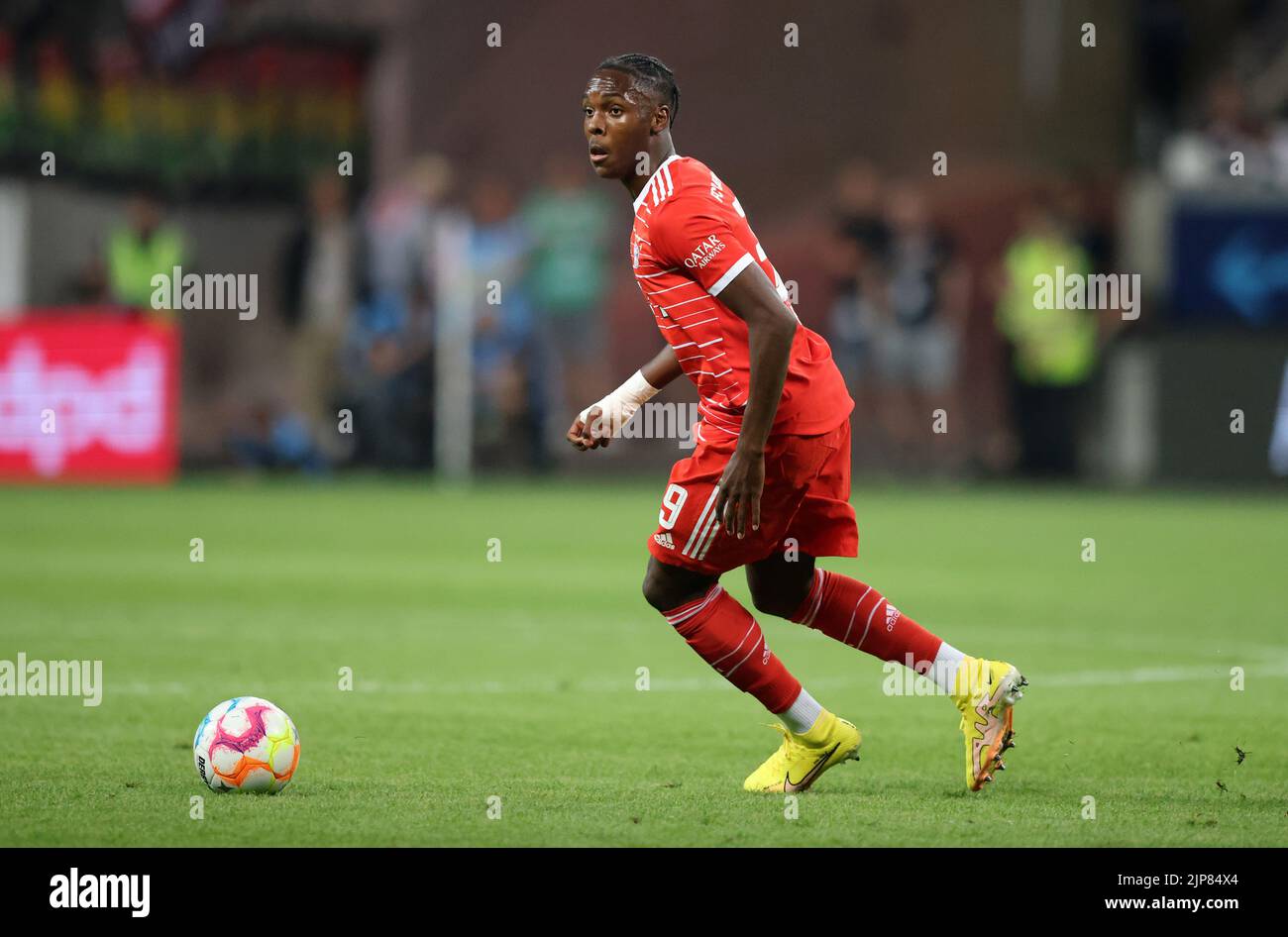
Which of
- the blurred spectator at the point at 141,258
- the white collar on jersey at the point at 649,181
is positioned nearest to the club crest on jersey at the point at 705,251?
the white collar on jersey at the point at 649,181

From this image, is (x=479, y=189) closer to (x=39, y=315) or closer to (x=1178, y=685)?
(x=39, y=315)

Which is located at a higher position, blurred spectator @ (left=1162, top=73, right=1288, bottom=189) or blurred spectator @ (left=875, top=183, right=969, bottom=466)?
blurred spectator @ (left=1162, top=73, right=1288, bottom=189)

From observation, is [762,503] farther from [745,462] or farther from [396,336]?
[396,336]

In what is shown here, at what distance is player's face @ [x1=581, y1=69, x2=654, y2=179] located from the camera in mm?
5715

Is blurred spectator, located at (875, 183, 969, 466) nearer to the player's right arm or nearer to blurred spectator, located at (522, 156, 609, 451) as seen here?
blurred spectator, located at (522, 156, 609, 451)

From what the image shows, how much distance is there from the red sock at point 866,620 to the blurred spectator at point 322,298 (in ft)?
51.0

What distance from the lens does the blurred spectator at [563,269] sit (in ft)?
69.1

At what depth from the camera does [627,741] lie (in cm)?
684

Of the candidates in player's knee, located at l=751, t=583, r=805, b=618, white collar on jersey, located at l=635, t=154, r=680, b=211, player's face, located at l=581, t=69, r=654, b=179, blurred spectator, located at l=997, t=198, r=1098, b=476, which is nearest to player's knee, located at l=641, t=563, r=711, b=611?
player's knee, located at l=751, t=583, r=805, b=618

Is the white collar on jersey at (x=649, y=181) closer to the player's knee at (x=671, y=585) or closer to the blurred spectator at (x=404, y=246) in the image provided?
the player's knee at (x=671, y=585)

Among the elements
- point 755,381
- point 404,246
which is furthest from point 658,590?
point 404,246

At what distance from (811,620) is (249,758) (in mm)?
1696

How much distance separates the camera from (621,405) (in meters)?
6.26

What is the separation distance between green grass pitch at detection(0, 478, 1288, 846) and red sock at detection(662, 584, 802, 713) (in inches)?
12.3
